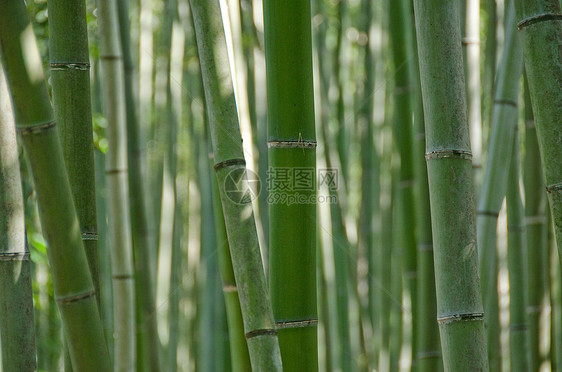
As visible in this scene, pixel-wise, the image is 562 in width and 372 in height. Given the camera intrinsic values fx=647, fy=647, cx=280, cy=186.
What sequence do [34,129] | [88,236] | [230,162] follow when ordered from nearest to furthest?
[34,129] → [230,162] → [88,236]

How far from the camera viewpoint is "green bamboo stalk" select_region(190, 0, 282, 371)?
2.04 ft

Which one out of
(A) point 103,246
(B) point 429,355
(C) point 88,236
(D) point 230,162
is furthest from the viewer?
(A) point 103,246

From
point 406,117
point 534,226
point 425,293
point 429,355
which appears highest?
point 406,117

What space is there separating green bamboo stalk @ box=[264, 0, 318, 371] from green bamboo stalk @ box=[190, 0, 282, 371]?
7 cm

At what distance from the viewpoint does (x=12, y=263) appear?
1.98 feet

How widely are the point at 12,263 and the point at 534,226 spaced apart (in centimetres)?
104

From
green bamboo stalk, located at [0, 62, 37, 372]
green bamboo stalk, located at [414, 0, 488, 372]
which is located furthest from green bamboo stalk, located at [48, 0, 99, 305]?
green bamboo stalk, located at [414, 0, 488, 372]

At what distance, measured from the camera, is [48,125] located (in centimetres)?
55

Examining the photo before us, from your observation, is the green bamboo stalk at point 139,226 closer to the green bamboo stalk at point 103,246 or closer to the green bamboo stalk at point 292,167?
the green bamboo stalk at point 292,167

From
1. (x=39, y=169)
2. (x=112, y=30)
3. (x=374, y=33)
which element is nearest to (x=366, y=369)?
(x=374, y=33)

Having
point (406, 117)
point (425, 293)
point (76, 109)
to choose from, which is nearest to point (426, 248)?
point (425, 293)

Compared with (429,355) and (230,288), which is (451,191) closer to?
(230,288)

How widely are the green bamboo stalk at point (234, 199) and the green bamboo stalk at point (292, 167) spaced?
0.07 metres

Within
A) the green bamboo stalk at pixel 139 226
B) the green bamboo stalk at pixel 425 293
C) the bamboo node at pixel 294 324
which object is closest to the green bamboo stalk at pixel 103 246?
the green bamboo stalk at pixel 139 226
